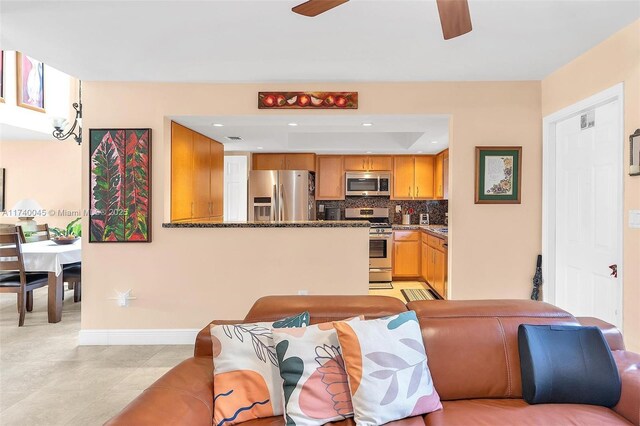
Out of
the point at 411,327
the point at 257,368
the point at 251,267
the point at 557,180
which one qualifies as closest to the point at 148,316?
the point at 251,267

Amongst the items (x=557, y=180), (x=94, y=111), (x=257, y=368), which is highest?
(x=94, y=111)

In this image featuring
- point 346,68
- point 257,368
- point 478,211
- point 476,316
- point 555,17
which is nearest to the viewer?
point 257,368

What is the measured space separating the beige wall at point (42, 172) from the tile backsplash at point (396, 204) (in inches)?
171

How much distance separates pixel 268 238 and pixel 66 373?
6.07ft

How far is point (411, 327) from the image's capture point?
1560mm

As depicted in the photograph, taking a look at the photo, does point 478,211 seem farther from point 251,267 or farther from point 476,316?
point 251,267

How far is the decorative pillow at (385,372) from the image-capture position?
1355 millimetres

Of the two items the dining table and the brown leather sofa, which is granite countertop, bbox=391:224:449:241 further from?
the dining table

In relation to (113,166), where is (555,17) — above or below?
above

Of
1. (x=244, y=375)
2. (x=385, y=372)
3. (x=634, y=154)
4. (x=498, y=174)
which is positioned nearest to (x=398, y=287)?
(x=498, y=174)

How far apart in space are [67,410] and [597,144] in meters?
3.93

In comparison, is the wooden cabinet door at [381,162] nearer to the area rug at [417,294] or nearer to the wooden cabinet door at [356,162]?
the wooden cabinet door at [356,162]

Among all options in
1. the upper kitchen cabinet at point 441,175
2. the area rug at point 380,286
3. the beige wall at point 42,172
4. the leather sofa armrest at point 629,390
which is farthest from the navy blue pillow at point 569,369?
the beige wall at point 42,172

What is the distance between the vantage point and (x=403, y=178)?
6.32 meters
